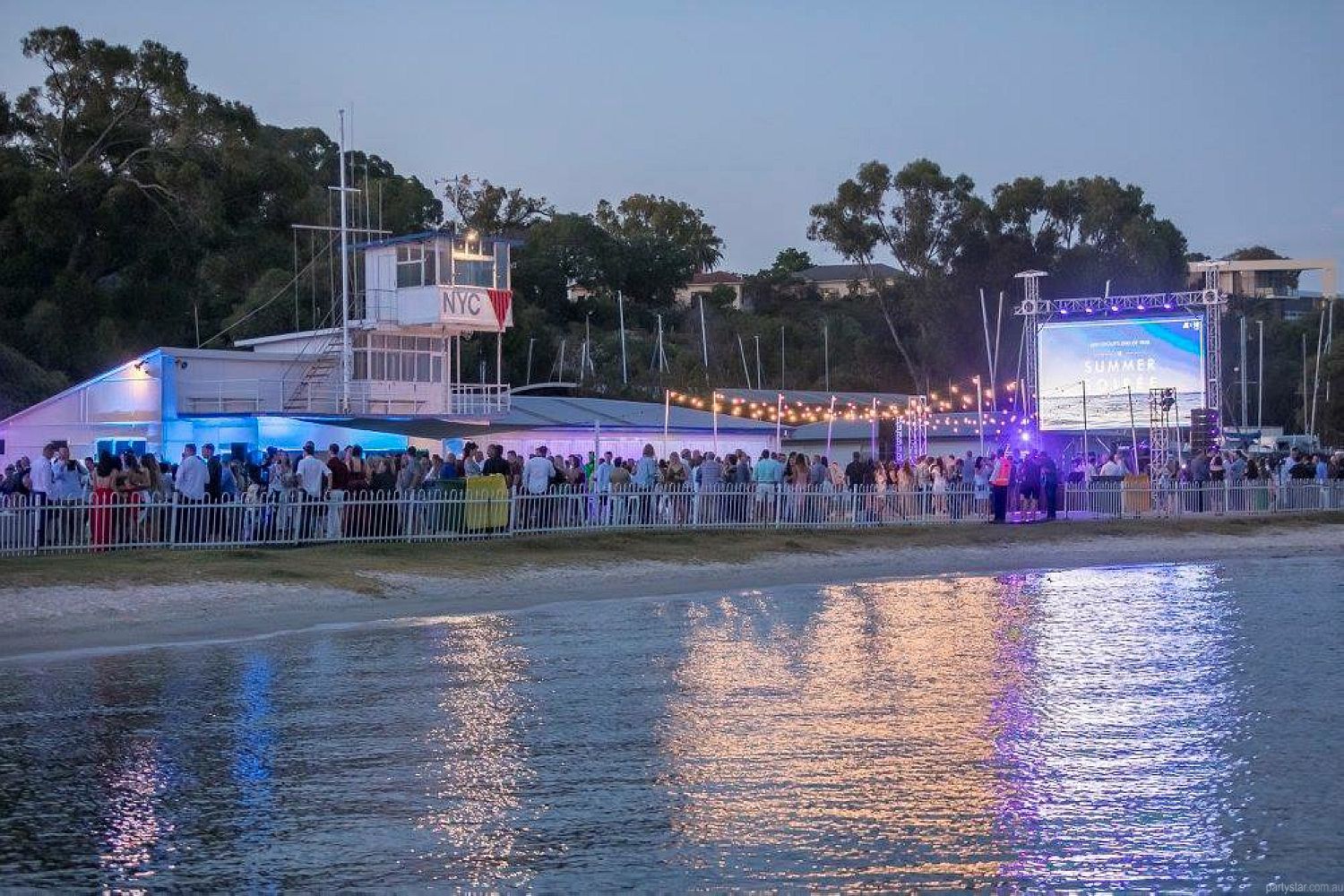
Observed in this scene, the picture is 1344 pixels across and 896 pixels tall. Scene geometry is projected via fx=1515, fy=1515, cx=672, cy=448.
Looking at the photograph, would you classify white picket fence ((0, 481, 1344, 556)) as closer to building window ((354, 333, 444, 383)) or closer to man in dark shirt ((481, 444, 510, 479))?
man in dark shirt ((481, 444, 510, 479))

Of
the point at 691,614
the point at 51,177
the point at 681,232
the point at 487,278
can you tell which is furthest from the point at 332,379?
the point at 681,232

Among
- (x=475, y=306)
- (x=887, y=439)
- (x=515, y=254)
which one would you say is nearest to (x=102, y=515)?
(x=475, y=306)

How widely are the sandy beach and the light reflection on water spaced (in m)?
1.58

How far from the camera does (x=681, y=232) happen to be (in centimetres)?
10738

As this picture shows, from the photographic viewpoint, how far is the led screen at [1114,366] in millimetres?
44156

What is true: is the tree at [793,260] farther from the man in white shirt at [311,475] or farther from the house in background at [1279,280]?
the man in white shirt at [311,475]

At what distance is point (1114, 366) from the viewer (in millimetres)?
45406

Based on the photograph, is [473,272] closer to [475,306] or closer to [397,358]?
[475,306]

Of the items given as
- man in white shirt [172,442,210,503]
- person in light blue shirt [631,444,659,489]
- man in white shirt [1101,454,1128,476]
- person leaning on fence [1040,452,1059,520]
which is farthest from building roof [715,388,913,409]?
man in white shirt [172,442,210,503]

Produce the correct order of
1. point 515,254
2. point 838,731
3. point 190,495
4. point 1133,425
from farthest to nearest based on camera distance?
point 515,254 → point 1133,425 → point 190,495 → point 838,731

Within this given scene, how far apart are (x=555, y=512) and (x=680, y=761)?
57.4 ft

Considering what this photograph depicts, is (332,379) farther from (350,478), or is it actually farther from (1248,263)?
(1248,263)

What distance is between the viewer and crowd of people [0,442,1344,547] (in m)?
23.3

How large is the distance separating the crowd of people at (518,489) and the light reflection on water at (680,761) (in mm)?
6536
